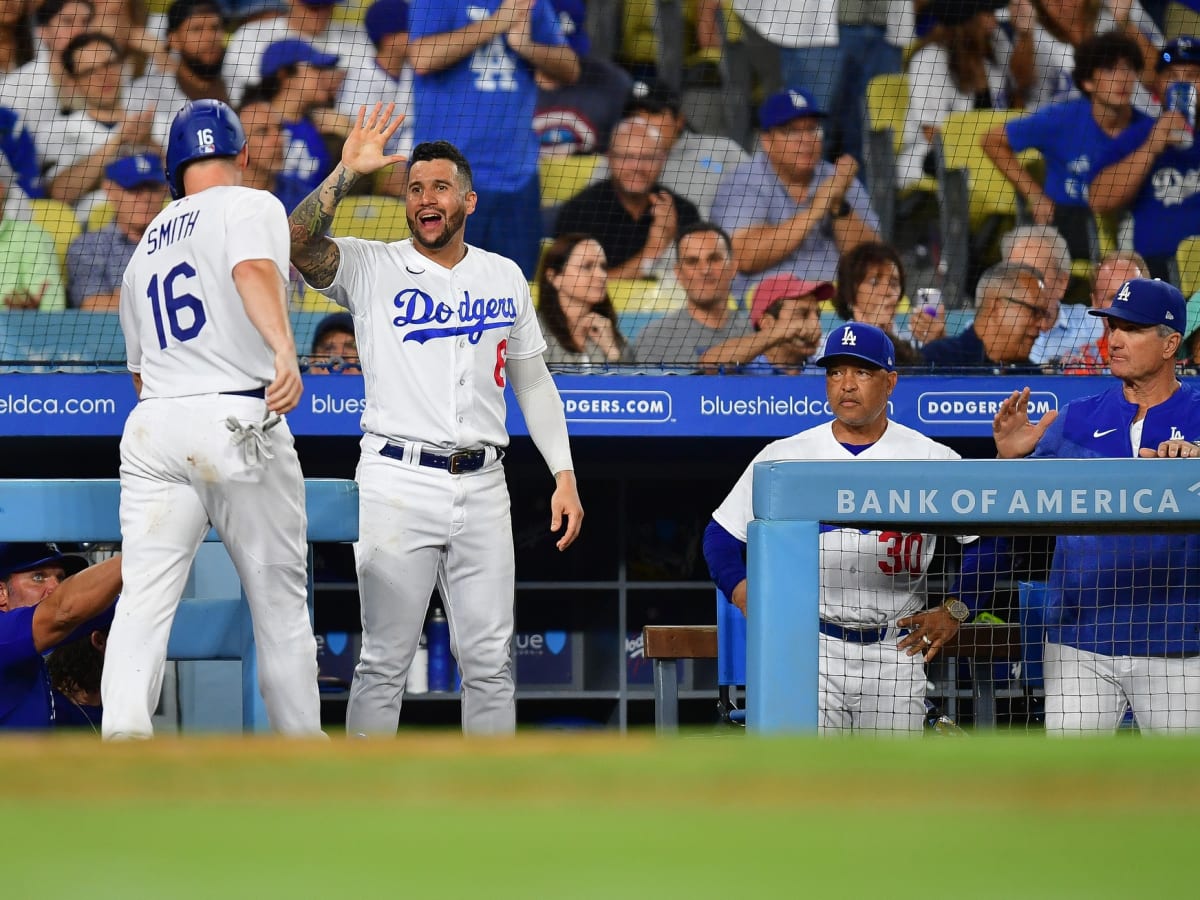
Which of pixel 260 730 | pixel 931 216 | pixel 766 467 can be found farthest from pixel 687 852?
pixel 931 216

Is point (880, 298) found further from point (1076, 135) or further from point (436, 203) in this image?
point (436, 203)

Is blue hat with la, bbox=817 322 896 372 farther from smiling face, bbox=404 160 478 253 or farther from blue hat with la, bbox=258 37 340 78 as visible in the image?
blue hat with la, bbox=258 37 340 78

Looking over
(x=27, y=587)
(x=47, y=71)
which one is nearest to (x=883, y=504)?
(x=27, y=587)

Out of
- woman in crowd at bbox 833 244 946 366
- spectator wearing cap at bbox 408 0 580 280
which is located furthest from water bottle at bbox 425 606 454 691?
woman in crowd at bbox 833 244 946 366

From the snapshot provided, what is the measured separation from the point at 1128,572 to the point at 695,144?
165 inches

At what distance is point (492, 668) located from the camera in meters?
3.29

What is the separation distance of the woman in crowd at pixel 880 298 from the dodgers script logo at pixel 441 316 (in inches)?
129

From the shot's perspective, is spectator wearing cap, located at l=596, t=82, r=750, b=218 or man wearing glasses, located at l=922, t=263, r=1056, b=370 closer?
man wearing glasses, located at l=922, t=263, r=1056, b=370

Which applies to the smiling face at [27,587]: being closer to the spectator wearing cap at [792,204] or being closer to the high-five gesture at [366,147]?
the high-five gesture at [366,147]

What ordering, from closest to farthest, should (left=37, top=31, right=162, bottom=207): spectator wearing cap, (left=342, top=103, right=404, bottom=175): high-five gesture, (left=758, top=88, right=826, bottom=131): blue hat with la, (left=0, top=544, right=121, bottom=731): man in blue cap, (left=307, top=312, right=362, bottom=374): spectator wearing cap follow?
(left=0, top=544, right=121, bottom=731): man in blue cap, (left=342, top=103, right=404, bottom=175): high-five gesture, (left=307, top=312, right=362, bottom=374): spectator wearing cap, (left=37, top=31, right=162, bottom=207): spectator wearing cap, (left=758, top=88, right=826, bottom=131): blue hat with la

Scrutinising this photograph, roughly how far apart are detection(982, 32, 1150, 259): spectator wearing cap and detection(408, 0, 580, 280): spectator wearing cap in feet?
7.19

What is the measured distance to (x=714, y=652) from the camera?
180 inches

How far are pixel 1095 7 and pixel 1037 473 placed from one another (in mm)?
5360

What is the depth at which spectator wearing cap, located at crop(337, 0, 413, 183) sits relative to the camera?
22.8 feet
